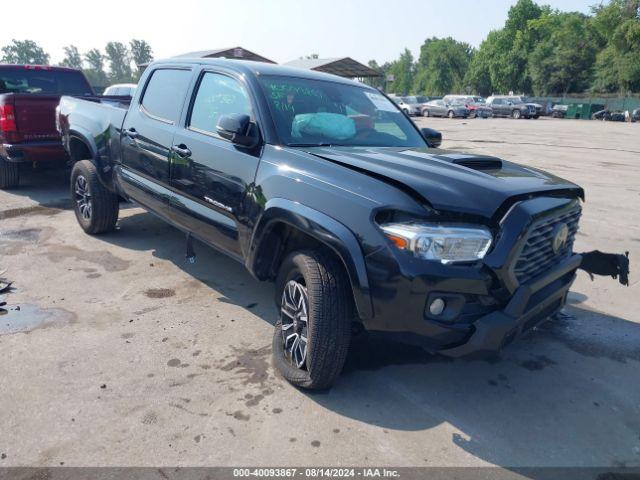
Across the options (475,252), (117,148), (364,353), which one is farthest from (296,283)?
(117,148)

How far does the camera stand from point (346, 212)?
262 cm

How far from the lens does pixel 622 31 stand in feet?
191

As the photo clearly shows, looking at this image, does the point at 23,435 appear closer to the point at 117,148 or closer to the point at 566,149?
the point at 117,148

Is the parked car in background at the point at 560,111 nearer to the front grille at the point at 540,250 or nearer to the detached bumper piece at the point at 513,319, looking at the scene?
the front grille at the point at 540,250

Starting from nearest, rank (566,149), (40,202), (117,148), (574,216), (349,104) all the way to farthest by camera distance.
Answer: (574,216) → (349,104) → (117,148) → (40,202) → (566,149)

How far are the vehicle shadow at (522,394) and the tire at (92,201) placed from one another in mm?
2487

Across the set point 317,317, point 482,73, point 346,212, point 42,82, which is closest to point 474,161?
point 346,212

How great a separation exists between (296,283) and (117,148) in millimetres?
2999

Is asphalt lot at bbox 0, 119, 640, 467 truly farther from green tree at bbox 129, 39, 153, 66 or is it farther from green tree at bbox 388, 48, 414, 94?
green tree at bbox 129, 39, 153, 66

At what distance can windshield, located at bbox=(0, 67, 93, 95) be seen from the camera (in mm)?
8328

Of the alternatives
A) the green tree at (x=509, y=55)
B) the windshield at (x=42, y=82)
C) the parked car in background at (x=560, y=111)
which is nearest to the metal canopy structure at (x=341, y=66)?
the parked car in background at (x=560, y=111)

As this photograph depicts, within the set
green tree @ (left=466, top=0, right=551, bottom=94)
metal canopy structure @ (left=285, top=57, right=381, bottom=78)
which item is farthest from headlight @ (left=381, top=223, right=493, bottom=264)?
green tree @ (left=466, top=0, right=551, bottom=94)

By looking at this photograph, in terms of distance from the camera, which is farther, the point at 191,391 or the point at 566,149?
the point at 566,149

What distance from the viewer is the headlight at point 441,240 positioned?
2.45 meters
